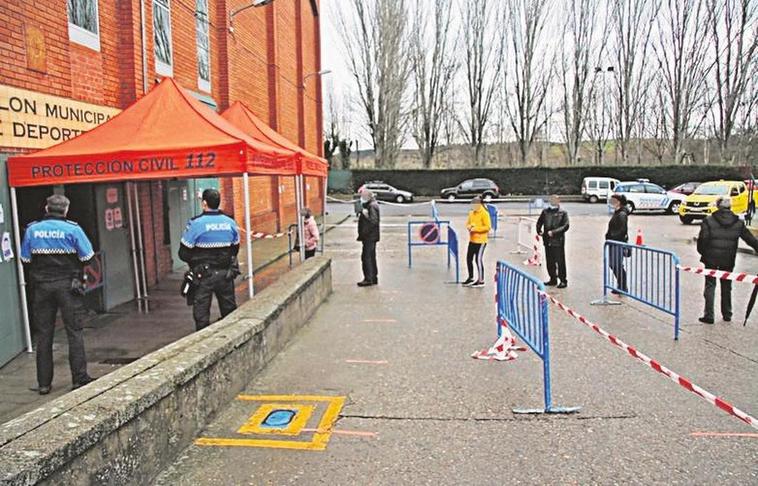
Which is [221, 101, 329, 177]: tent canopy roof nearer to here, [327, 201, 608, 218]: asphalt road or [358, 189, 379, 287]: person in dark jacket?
[358, 189, 379, 287]: person in dark jacket

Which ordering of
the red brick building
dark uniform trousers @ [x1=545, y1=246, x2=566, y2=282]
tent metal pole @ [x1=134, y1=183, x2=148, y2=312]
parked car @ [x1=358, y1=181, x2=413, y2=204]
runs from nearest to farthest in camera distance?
the red brick building
tent metal pole @ [x1=134, y1=183, x2=148, y2=312]
dark uniform trousers @ [x1=545, y1=246, x2=566, y2=282]
parked car @ [x1=358, y1=181, x2=413, y2=204]

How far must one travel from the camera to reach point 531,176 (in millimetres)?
46750

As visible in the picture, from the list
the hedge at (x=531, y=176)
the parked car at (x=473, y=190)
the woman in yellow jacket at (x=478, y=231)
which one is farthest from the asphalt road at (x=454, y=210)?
the woman in yellow jacket at (x=478, y=231)

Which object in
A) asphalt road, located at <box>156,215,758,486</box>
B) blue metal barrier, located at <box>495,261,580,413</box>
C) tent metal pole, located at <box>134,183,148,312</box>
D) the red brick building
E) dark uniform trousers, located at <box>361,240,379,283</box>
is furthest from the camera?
dark uniform trousers, located at <box>361,240,379,283</box>

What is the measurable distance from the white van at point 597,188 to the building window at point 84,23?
35748mm

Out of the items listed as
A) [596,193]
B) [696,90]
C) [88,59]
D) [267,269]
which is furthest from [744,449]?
[696,90]

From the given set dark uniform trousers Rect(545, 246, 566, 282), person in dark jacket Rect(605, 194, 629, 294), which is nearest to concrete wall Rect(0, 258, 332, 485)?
person in dark jacket Rect(605, 194, 629, 294)

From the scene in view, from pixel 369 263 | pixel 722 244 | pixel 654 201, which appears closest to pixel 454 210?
pixel 654 201

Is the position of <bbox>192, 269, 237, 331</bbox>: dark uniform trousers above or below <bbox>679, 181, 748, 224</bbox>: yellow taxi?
below

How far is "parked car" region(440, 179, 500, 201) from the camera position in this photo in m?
42.2

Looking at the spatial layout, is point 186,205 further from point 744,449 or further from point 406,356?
point 744,449

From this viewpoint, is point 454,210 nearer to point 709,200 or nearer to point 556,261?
point 709,200

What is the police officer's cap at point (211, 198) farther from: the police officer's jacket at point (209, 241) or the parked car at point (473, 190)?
the parked car at point (473, 190)

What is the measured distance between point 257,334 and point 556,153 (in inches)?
2238
